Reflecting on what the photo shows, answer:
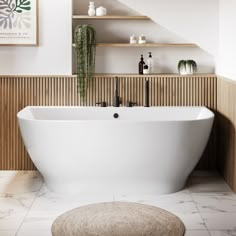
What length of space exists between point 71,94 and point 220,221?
2.14 metres

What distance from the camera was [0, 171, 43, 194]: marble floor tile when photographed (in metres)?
4.48

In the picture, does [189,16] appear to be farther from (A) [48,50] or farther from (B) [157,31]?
(A) [48,50]

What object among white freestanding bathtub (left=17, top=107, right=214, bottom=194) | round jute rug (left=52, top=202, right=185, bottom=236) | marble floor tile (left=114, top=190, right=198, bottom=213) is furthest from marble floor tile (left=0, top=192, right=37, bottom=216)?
marble floor tile (left=114, top=190, right=198, bottom=213)

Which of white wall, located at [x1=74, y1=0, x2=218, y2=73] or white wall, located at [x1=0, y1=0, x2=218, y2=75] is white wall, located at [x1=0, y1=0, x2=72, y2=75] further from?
white wall, located at [x1=74, y1=0, x2=218, y2=73]

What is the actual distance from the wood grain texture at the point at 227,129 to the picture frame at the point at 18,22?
1.83 metres

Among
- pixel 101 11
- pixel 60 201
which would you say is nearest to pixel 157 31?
pixel 101 11

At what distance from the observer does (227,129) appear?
472 cm

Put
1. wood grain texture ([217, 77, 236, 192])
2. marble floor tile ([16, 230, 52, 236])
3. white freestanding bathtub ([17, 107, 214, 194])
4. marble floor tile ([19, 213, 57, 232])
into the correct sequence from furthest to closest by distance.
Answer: wood grain texture ([217, 77, 236, 192]), white freestanding bathtub ([17, 107, 214, 194]), marble floor tile ([19, 213, 57, 232]), marble floor tile ([16, 230, 52, 236])

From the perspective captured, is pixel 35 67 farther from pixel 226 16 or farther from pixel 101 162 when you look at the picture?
pixel 226 16

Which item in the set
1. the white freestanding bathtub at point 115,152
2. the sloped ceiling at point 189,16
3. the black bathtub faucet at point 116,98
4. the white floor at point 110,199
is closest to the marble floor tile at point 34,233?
the white floor at point 110,199

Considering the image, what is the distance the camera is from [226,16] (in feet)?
16.0

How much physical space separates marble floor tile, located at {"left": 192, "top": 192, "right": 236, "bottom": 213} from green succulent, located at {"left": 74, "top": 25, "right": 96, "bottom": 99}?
61.5 inches

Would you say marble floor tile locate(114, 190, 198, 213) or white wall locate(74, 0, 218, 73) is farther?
white wall locate(74, 0, 218, 73)

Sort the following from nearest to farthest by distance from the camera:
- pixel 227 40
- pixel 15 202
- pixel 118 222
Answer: pixel 118 222, pixel 15 202, pixel 227 40
